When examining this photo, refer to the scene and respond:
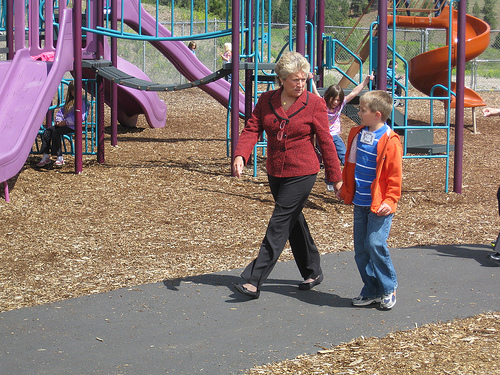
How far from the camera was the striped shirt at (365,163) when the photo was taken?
13.4 ft

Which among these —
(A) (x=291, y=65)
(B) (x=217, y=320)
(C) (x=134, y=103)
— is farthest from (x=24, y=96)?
(B) (x=217, y=320)

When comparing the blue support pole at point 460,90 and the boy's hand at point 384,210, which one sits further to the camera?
the blue support pole at point 460,90

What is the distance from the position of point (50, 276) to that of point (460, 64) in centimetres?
541

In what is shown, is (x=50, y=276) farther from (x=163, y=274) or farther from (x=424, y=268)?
(x=424, y=268)

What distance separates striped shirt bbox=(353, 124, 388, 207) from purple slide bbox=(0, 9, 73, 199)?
4562 millimetres

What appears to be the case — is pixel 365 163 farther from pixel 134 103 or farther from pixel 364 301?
pixel 134 103

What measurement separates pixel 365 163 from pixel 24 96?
19.3ft

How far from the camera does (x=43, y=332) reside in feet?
12.5

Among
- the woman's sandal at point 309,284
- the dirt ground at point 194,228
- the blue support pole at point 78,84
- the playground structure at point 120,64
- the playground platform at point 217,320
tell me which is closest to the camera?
the playground platform at point 217,320

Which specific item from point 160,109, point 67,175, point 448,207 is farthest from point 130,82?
point 448,207

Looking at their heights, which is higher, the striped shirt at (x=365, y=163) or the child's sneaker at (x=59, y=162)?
the striped shirt at (x=365, y=163)

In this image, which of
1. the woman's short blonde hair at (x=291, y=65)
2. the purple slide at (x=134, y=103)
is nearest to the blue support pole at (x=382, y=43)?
the woman's short blonde hair at (x=291, y=65)

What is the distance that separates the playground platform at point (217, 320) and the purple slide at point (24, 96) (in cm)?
361

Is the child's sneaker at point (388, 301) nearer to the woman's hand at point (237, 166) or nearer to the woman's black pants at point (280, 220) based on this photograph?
the woman's black pants at point (280, 220)
